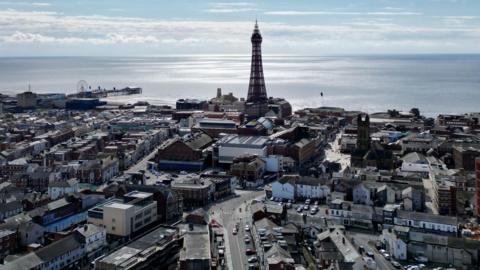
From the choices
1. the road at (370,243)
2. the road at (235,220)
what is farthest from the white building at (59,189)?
the road at (370,243)

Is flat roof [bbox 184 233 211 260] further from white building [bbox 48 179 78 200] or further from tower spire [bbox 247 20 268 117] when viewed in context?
tower spire [bbox 247 20 268 117]

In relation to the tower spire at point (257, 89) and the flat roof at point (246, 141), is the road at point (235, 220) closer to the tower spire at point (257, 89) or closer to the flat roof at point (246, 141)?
the flat roof at point (246, 141)

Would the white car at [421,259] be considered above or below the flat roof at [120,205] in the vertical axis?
below

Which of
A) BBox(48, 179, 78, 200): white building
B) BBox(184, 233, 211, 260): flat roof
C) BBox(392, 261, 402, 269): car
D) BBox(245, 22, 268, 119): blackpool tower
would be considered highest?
BBox(245, 22, 268, 119): blackpool tower

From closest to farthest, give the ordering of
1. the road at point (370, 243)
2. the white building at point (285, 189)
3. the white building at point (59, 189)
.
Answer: the road at point (370, 243), the white building at point (59, 189), the white building at point (285, 189)

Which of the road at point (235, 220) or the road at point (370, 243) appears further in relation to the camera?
the road at point (235, 220)

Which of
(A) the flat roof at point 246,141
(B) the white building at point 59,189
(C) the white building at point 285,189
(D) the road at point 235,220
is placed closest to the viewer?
(D) the road at point 235,220

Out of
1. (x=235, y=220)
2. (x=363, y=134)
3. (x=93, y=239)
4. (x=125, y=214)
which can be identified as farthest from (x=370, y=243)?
(x=363, y=134)

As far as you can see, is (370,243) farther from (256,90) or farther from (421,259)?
(256,90)

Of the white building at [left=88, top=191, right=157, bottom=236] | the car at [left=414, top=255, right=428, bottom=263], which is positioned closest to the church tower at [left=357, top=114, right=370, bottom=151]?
the car at [left=414, top=255, right=428, bottom=263]

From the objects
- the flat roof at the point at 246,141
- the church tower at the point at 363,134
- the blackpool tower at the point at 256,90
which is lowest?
the flat roof at the point at 246,141
